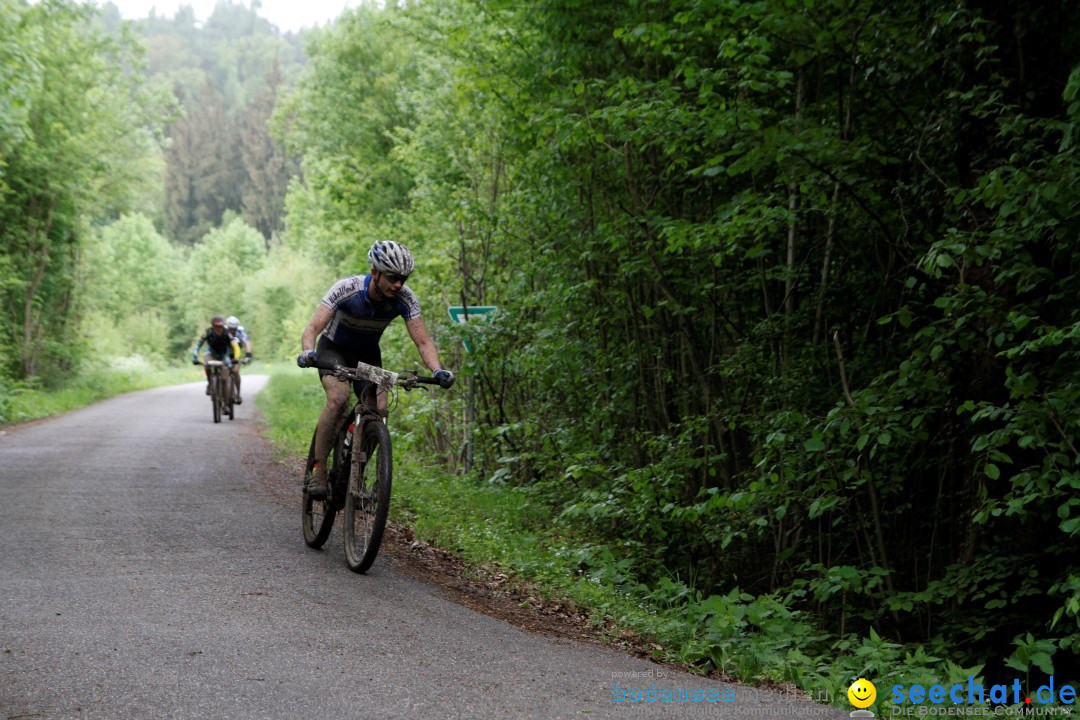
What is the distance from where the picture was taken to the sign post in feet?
40.2

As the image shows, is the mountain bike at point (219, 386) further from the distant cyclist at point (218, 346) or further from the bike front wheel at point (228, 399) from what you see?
the distant cyclist at point (218, 346)

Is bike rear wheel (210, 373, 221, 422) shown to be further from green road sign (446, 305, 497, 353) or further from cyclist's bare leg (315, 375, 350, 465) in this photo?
cyclist's bare leg (315, 375, 350, 465)

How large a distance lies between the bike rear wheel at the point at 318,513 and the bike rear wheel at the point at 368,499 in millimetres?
308

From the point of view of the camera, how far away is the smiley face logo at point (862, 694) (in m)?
4.50

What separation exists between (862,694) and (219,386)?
17734 millimetres

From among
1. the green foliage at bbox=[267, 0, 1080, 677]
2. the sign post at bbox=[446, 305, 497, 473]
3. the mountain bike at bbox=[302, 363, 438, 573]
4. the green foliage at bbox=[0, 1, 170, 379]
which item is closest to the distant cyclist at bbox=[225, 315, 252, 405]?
the green foliage at bbox=[0, 1, 170, 379]

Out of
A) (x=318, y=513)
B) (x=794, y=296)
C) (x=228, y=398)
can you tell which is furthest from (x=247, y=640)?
(x=228, y=398)

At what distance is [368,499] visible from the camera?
6.99 metres

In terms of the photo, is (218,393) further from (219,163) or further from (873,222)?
(219,163)

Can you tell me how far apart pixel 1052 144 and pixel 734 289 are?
3393mm

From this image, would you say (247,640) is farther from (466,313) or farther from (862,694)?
(466,313)

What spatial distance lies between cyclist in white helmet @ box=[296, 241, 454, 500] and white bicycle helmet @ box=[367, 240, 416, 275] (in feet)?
0.49

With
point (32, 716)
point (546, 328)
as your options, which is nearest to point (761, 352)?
point (546, 328)

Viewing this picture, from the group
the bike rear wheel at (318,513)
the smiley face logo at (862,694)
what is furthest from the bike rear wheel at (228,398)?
the smiley face logo at (862,694)
